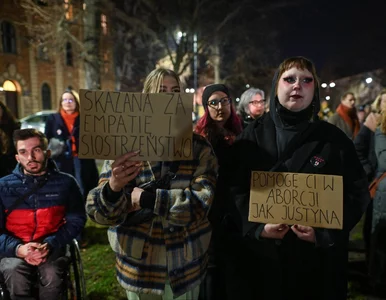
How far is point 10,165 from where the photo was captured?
3412 mm

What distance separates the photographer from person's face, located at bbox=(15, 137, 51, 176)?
2.72m

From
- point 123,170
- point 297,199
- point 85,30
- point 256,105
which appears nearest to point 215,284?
point 297,199

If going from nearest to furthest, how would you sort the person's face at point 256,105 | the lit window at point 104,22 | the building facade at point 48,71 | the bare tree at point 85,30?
the person's face at point 256,105
the bare tree at point 85,30
the building facade at point 48,71
the lit window at point 104,22

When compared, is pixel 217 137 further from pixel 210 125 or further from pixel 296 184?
pixel 296 184

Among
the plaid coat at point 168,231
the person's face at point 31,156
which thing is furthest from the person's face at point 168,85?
the person's face at point 31,156

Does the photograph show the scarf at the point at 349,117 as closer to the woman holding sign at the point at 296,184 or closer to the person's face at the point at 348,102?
the person's face at the point at 348,102

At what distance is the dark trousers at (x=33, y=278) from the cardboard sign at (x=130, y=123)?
135 centimetres

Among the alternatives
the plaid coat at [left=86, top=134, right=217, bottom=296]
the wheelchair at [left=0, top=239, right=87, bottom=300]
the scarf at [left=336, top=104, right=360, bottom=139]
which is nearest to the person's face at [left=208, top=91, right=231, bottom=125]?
the plaid coat at [left=86, top=134, right=217, bottom=296]

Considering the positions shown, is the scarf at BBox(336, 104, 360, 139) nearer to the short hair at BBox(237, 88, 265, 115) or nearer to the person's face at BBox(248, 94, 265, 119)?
the short hair at BBox(237, 88, 265, 115)

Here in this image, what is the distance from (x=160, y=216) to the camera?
73.7 inches

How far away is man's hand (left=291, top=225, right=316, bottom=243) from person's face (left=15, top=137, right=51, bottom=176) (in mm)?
2060

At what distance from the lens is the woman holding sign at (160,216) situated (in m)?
1.80

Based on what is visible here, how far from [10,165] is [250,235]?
2.65 meters

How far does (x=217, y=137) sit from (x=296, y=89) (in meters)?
1.02
